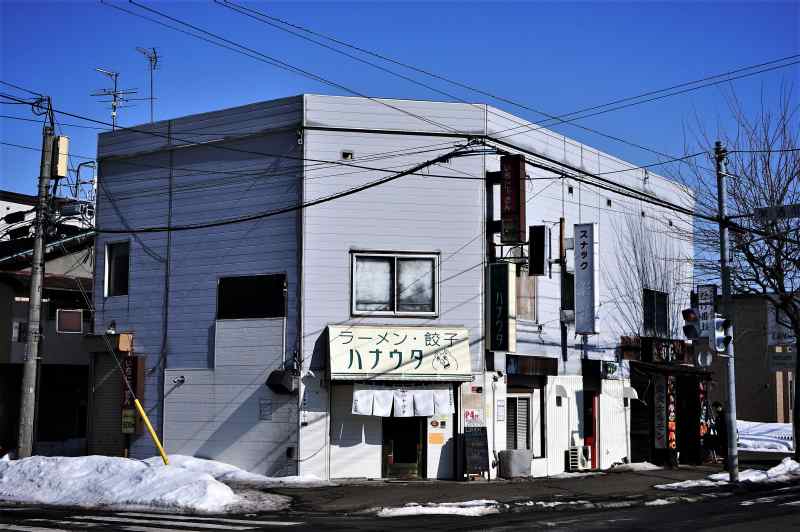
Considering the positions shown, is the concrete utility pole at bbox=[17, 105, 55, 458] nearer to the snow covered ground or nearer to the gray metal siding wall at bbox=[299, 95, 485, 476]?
the snow covered ground

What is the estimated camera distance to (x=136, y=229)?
83.1ft

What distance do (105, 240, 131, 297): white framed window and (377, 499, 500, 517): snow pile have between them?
12143 millimetres

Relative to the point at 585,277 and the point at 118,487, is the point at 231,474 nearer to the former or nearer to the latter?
the point at 118,487

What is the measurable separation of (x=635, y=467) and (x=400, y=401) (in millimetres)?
9218

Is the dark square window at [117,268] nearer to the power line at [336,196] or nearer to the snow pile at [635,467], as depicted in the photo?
the power line at [336,196]

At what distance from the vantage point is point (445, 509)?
1719 centimetres

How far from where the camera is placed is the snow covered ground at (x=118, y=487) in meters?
17.5

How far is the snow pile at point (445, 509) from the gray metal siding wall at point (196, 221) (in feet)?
18.7

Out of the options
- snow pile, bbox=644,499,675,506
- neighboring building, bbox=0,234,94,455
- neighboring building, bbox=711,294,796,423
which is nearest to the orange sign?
snow pile, bbox=644,499,675,506

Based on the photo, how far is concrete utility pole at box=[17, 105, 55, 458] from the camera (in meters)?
21.2

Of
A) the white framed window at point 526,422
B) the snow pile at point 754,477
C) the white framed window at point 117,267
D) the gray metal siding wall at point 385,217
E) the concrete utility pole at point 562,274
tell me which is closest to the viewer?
the snow pile at point 754,477

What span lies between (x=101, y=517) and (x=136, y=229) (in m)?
11.1

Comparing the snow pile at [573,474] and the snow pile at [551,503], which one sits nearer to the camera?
the snow pile at [551,503]

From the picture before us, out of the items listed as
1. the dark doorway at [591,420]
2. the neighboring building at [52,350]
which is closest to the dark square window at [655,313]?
the dark doorway at [591,420]
